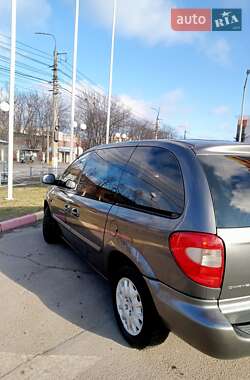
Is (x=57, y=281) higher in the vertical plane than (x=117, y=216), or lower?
lower

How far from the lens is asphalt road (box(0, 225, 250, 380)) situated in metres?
2.53

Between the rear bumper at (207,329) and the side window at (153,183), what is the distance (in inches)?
24.2

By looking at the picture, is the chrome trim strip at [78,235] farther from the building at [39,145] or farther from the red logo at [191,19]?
the building at [39,145]

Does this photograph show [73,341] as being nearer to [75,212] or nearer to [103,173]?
[75,212]

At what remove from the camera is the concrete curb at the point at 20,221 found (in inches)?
263

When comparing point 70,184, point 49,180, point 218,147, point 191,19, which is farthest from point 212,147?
point 191,19

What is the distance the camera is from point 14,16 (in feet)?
32.3

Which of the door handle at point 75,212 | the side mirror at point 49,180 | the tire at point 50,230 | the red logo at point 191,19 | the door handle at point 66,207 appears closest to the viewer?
the door handle at point 75,212

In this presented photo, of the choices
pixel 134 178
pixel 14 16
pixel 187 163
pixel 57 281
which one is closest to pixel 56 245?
pixel 57 281

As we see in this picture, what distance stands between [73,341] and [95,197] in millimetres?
1445

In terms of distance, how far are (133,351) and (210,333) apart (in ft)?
3.13

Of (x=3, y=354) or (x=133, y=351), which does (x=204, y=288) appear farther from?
(x=3, y=354)

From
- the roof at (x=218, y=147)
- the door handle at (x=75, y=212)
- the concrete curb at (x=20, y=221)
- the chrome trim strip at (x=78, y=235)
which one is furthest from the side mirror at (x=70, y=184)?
the concrete curb at (x=20, y=221)

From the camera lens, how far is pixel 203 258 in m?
2.13
